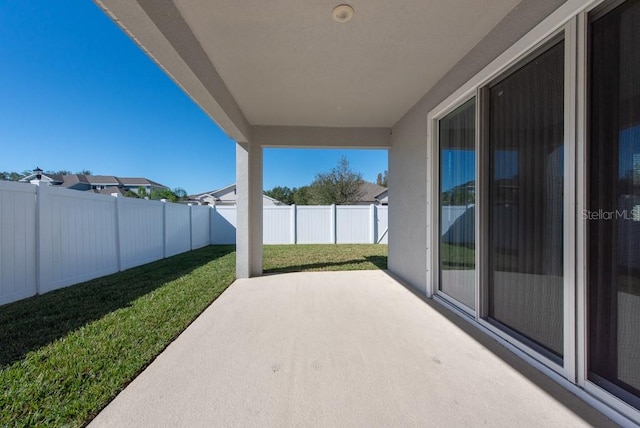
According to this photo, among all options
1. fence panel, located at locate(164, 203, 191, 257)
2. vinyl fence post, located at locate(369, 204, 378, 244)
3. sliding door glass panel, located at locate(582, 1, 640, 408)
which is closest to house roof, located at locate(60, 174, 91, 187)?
fence panel, located at locate(164, 203, 191, 257)

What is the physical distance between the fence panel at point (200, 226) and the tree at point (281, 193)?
25.1 metres

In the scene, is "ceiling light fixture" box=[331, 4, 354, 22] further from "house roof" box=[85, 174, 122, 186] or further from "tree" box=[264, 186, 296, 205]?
"tree" box=[264, 186, 296, 205]

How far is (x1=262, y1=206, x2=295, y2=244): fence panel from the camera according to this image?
10.9m

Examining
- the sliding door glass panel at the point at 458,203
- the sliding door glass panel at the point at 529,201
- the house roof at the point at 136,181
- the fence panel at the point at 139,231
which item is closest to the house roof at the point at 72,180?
the house roof at the point at 136,181

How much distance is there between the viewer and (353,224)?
10992 millimetres

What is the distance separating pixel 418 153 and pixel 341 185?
18305 millimetres

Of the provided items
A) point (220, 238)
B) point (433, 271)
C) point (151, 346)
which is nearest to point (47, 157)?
point (220, 238)

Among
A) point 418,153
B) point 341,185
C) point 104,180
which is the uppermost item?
point 104,180

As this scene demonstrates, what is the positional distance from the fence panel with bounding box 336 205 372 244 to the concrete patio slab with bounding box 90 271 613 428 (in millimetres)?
7701

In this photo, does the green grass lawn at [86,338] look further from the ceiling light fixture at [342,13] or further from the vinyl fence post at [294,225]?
the vinyl fence post at [294,225]

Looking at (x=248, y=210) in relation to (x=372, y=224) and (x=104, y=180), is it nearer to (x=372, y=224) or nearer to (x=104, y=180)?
(x=372, y=224)

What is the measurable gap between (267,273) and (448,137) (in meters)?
4.15

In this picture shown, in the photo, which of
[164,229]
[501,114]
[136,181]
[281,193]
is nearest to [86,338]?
[501,114]

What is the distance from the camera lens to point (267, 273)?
5594 mm
